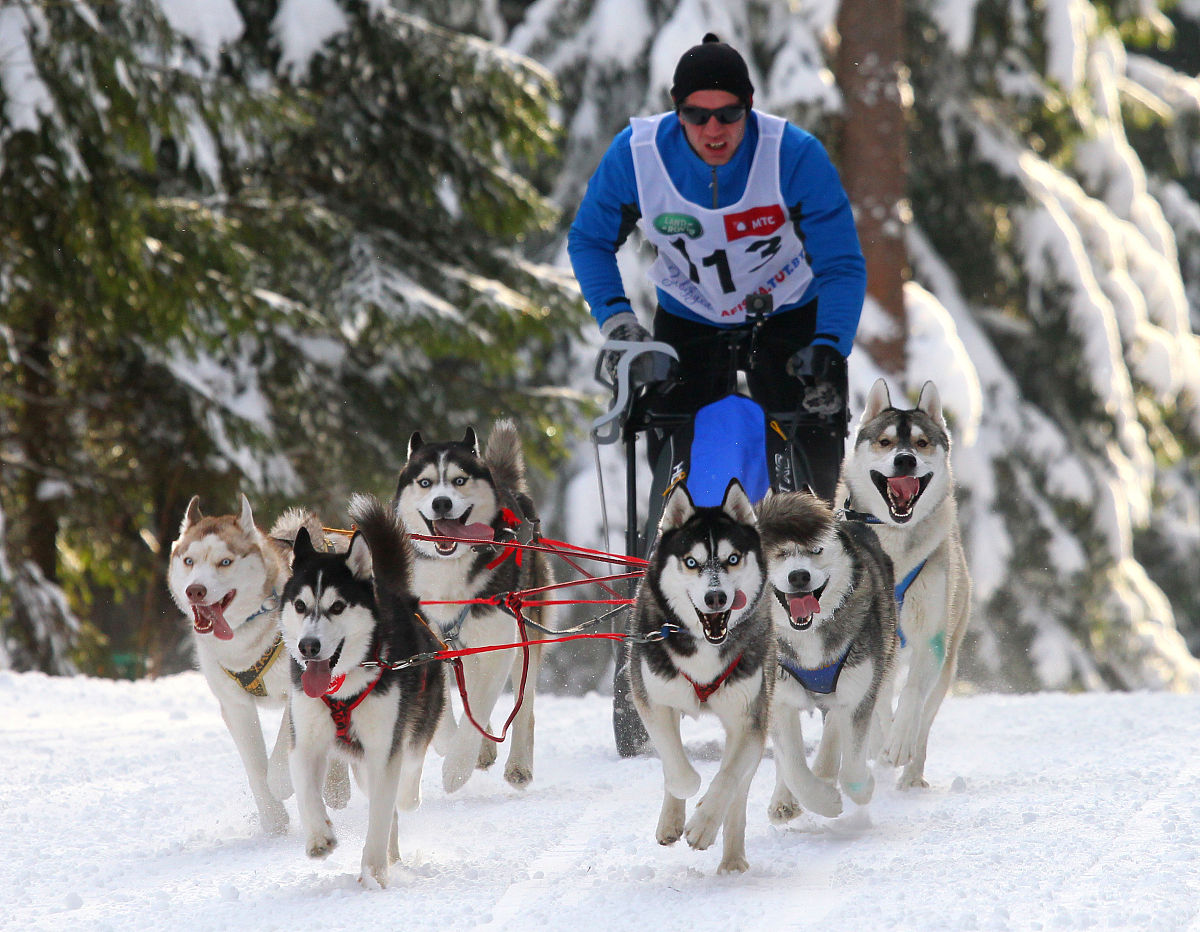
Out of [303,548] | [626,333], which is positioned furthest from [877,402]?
[303,548]

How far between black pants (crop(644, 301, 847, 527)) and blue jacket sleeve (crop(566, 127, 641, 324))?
315 mm

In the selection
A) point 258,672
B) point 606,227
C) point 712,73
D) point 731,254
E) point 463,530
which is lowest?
point 258,672

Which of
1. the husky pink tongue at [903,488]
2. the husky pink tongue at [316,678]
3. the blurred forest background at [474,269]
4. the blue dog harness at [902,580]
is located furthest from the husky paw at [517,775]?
the blurred forest background at [474,269]

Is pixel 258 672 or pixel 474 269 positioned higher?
pixel 474 269

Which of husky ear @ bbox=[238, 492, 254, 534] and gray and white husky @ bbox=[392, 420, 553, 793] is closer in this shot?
husky ear @ bbox=[238, 492, 254, 534]

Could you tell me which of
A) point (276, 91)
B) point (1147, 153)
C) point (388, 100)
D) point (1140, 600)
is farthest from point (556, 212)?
point (1147, 153)

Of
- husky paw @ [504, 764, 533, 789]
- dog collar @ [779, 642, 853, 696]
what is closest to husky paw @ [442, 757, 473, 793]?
husky paw @ [504, 764, 533, 789]

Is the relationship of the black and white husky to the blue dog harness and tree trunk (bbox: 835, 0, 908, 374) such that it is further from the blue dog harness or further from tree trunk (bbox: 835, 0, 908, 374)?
tree trunk (bbox: 835, 0, 908, 374)

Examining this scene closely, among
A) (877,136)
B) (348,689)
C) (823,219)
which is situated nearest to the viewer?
(348,689)

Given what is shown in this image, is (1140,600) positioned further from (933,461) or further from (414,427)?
(933,461)

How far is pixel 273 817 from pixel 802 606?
5.49ft

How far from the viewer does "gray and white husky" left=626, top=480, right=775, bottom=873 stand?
3.10 meters

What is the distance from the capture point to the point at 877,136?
1023 centimetres

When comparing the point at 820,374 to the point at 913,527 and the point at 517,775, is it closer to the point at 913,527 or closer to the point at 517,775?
the point at 913,527
